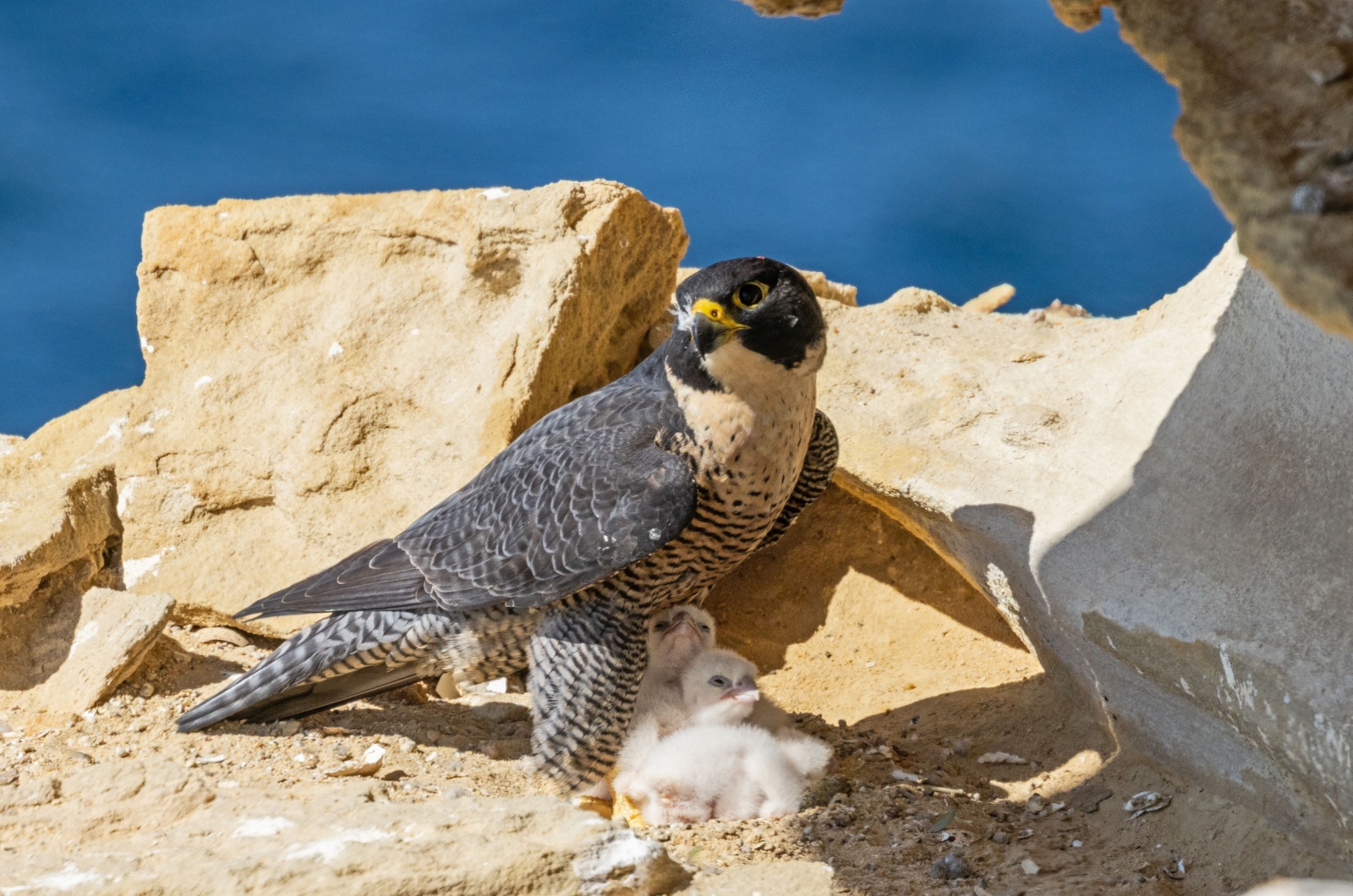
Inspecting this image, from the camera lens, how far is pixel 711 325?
338 cm

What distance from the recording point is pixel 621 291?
497 cm

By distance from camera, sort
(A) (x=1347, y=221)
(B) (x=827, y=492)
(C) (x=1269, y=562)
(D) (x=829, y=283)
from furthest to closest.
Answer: (D) (x=829, y=283) → (B) (x=827, y=492) → (C) (x=1269, y=562) → (A) (x=1347, y=221)

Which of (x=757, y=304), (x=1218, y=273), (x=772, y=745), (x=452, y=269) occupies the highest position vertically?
(x=452, y=269)

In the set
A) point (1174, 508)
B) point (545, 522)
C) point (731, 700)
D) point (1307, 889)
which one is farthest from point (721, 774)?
point (1307, 889)

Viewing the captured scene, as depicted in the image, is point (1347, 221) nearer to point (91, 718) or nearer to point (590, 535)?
point (590, 535)

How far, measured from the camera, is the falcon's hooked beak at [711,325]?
336cm

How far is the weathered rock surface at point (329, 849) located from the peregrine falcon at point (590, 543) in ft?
3.72

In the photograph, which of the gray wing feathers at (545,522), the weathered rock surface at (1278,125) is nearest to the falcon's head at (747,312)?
the gray wing feathers at (545,522)

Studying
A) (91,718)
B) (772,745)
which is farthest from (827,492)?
(91,718)

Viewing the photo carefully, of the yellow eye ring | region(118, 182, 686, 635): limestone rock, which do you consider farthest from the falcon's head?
region(118, 182, 686, 635): limestone rock

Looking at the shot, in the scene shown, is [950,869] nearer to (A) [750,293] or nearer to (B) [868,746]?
(B) [868,746]

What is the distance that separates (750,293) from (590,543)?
878mm

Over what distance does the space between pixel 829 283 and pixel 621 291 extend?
5.08ft

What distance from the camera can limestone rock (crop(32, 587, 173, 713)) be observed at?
4.05 meters
